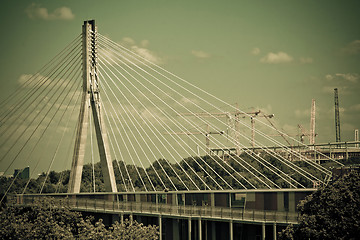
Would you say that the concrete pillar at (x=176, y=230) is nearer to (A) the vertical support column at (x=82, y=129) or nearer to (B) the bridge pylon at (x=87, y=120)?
(B) the bridge pylon at (x=87, y=120)

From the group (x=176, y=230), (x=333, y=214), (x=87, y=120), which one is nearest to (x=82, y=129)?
(x=87, y=120)

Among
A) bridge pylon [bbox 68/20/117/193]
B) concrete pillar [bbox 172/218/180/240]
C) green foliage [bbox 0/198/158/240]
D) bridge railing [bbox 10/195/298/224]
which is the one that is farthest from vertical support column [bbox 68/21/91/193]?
→ concrete pillar [bbox 172/218/180/240]

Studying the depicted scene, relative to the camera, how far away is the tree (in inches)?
1143

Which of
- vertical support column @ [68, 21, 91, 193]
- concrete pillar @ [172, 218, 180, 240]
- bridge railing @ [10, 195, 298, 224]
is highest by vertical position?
vertical support column @ [68, 21, 91, 193]

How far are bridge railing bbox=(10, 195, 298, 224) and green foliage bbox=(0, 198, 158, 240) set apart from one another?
1195mm

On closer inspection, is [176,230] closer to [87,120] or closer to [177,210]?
[177,210]

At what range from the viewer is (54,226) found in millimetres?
39125

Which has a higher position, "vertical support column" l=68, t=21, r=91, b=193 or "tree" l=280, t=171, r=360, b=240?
"vertical support column" l=68, t=21, r=91, b=193

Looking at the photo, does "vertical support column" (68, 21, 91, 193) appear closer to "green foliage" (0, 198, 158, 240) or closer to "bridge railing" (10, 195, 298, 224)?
"bridge railing" (10, 195, 298, 224)

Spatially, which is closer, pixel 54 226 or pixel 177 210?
pixel 54 226

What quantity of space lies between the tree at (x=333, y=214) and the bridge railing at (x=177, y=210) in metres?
3.31

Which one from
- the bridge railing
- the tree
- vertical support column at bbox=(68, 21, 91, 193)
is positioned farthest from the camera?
vertical support column at bbox=(68, 21, 91, 193)

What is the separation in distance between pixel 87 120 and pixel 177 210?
44.5ft

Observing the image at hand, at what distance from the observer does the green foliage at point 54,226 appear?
34.6 metres
